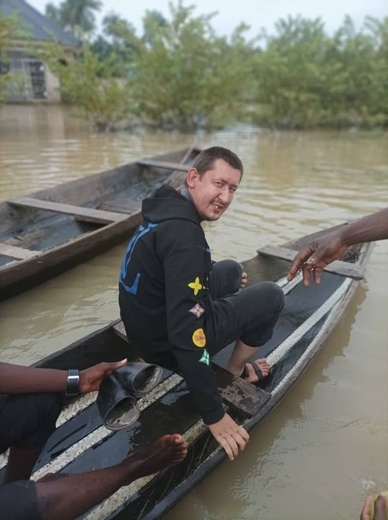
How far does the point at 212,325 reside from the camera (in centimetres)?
216

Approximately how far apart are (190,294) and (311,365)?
1.83 m

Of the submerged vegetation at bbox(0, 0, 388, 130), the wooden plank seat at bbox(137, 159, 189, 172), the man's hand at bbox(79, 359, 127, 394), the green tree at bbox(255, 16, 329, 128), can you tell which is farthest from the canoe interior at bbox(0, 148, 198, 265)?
the green tree at bbox(255, 16, 329, 128)

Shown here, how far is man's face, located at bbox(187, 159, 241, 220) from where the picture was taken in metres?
2.00

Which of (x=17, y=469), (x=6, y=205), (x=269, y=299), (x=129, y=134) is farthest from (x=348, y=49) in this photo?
(x=17, y=469)

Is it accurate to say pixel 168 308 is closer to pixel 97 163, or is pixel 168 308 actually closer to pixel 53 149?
pixel 97 163

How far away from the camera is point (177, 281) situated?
5.88 feet

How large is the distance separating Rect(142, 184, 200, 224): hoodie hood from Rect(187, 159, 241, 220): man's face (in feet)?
0.21

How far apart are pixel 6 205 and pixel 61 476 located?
4.23m

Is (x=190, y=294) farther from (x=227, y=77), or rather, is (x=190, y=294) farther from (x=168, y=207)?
(x=227, y=77)

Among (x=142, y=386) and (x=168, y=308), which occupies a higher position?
(x=168, y=308)

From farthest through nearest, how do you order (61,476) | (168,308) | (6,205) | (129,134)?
(129,134) < (6,205) < (168,308) < (61,476)

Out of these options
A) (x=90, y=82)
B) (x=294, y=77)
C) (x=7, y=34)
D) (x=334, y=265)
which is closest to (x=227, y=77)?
(x=294, y=77)

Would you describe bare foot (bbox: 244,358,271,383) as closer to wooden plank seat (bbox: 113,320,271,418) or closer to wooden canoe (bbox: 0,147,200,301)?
wooden plank seat (bbox: 113,320,271,418)

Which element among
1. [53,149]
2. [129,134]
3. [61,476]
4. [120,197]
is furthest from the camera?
[129,134]
